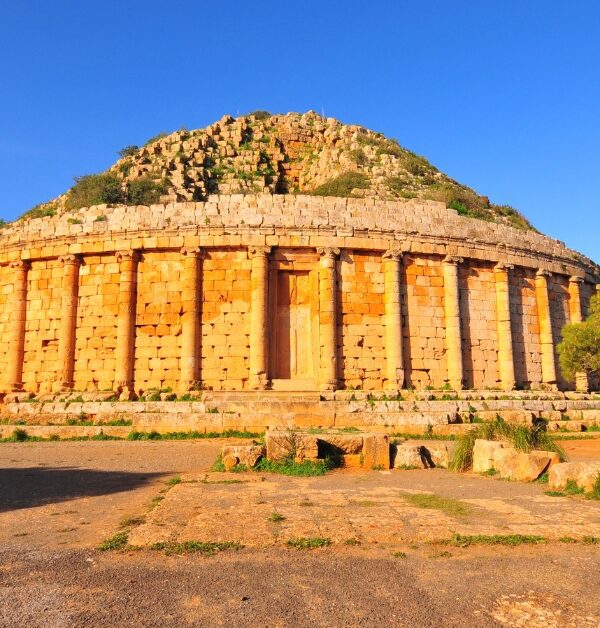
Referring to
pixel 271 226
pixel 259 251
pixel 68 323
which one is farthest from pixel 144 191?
pixel 259 251

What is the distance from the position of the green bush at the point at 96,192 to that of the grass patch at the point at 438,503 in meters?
28.3

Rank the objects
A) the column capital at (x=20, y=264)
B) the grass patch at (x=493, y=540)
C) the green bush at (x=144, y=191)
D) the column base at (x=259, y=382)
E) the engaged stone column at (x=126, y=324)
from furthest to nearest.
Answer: the green bush at (x=144, y=191), the column capital at (x=20, y=264), the engaged stone column at (x=126, y=324), the column base at (x=259, y=382), the grass patch at (x=493, y=540)

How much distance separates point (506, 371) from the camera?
21953mm

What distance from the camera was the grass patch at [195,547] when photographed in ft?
17.0

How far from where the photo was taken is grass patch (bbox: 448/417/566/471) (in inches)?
415

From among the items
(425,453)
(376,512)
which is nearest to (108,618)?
(376,512)

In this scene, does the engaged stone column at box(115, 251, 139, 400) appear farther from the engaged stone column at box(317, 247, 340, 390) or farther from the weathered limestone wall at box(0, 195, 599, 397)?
the engaged stone column at box(317, 247, 340, 390)

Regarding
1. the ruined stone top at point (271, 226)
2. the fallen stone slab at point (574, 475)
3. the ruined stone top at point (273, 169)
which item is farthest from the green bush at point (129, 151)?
the fallen stone slab at point (574, 475)

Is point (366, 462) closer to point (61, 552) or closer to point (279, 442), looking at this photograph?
point (279, 442)

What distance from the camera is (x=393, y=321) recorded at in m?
20.8

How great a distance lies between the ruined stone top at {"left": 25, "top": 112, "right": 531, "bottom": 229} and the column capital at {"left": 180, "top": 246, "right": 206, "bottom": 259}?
1208cm

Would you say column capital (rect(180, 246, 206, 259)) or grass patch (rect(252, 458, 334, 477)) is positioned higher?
column capital (rect(180, 246, 206, 259))

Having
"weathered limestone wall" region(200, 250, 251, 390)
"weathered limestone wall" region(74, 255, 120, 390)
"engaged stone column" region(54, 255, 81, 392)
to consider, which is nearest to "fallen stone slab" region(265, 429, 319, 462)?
"weathered limestone wall" region(200, 250, 251, 390)

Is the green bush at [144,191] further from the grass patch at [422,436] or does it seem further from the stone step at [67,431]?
the grass patch at [422,436]
